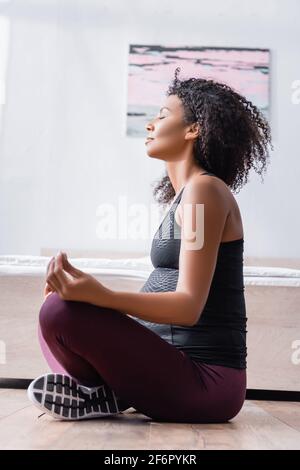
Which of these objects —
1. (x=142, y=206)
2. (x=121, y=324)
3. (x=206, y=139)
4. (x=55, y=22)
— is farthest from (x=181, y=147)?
(x=55, y=22)

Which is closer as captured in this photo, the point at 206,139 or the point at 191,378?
the point at 191,378

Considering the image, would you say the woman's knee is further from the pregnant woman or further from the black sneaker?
the black sneaker

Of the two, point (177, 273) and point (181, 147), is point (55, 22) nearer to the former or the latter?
point (181, 147)

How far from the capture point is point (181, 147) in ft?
5.37

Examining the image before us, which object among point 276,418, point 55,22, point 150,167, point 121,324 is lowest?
point 276,418

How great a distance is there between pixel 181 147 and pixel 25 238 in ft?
7.71

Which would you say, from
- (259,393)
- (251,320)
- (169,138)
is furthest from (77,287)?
(259,393)

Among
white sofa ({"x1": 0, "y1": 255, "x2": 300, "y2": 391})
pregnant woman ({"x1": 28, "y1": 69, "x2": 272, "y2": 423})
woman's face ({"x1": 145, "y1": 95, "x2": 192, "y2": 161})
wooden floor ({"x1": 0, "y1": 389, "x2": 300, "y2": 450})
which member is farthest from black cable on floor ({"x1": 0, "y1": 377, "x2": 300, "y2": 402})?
woman's face ({"x1": 145, "y1": 95, "x2": 192, "y2": 161})

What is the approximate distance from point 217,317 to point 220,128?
0.47 meters

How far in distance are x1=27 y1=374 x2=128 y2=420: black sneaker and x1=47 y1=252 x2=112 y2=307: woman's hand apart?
0.69 ft

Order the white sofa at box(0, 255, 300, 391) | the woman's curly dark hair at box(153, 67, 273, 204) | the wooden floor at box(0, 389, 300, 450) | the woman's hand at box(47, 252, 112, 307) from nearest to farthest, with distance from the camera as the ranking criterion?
the wooden floor at box(0, 389, 300, 450)
the woman's hand at box(47, 252, 112, 307)
the woman's curly dark hair at box(153, 67, 273, 204)
the white sofa at box(0, 255, 300, 391)

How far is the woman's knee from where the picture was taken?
1.34m

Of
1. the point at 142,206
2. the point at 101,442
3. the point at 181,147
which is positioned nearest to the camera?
the point at 101,442

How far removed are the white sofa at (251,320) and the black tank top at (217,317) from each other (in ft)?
2.31
